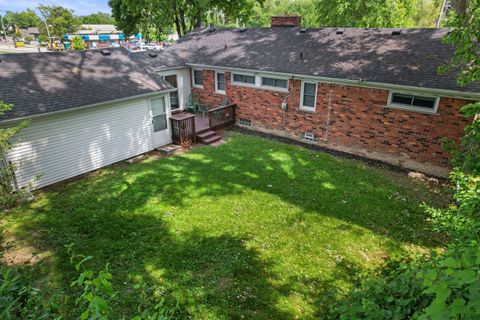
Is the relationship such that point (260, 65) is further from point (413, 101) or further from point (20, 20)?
point (20, 20)

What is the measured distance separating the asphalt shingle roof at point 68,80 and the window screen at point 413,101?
8.78 meters

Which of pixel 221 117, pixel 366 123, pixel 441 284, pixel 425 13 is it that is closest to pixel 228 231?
pixel 441 284

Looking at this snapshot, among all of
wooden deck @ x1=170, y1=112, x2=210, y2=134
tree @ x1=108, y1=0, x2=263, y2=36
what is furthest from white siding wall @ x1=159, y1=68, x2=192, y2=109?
tree @ x1=108, y1=0, x2=263, y2=36

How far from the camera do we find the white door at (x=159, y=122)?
12.5m

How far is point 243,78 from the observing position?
1536cm

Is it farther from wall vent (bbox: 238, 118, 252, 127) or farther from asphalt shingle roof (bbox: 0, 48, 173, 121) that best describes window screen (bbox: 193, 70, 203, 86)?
asphalt shingle roof (bbox: 0, 48, 173, 121)

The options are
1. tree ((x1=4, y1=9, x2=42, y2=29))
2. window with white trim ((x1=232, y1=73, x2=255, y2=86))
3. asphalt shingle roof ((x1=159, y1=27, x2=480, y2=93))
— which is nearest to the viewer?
asphalt shingle roof ((x1=159, y1=27, x2=480, y2=93))

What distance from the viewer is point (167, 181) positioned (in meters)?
10.2

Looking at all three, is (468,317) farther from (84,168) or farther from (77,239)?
(84,168)

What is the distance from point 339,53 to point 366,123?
135 inches

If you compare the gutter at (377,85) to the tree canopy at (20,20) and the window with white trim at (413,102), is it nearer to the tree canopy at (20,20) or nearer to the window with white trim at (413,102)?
the window with white trim at (413,102)

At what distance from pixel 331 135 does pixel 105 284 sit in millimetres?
11899

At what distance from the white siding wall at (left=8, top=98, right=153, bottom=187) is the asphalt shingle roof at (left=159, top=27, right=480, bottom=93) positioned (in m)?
6.02

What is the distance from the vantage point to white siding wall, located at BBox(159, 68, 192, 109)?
1697cm
